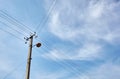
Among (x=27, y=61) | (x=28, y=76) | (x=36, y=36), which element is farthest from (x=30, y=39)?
(x=28, y=76)

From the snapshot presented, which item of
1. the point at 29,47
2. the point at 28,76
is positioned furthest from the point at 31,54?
the point at 28,76

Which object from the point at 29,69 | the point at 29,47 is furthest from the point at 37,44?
the point at 29,69

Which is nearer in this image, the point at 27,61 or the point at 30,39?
the point at 27,61

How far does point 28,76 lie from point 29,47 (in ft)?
9.92

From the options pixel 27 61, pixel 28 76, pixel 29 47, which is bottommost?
pixel 28 76

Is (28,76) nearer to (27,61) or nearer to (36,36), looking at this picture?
(27,61)

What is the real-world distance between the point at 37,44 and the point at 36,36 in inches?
36.8

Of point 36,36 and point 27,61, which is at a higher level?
point 36,36

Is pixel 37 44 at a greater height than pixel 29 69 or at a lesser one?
greater

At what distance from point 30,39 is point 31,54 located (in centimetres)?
172

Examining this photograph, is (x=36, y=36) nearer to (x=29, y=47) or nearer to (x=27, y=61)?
(x=29, y=47)

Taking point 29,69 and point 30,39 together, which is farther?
point 30,39

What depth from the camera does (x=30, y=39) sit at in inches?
867

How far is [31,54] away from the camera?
828 inches
